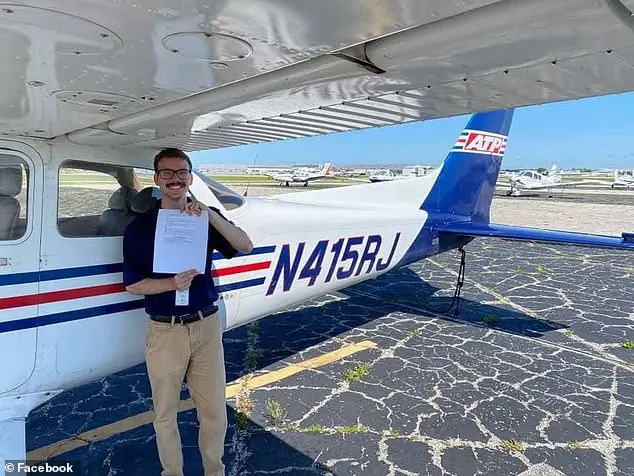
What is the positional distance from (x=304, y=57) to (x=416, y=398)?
324cm

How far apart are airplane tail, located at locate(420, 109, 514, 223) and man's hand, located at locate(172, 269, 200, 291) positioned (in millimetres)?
4107

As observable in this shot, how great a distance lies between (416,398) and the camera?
3.85m

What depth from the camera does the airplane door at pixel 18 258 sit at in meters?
2.36

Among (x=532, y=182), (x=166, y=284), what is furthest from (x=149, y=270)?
(x=532, y=182)

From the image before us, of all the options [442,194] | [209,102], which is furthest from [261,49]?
[442,194]

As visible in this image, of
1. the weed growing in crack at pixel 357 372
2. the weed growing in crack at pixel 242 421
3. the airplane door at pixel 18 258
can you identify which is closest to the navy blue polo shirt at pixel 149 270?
the airplane door at pixel 18 258

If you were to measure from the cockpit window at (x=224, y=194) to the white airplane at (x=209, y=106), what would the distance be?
16 mm

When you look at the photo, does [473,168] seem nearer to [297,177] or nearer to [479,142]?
[479,142]

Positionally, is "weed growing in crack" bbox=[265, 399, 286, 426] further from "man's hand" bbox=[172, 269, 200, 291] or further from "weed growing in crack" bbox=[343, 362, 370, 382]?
"man's hand" bbox=[172, 269, 200, 291]

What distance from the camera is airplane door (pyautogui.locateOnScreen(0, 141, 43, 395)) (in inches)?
92.8

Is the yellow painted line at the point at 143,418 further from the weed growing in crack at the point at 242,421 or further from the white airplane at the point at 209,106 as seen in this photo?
the white airplane at the point at 209,106

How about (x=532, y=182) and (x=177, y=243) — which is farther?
(x=532, y=182)

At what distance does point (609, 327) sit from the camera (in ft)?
18.5

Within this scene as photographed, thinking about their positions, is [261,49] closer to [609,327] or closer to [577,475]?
[577,475]
